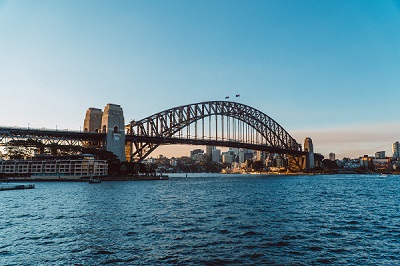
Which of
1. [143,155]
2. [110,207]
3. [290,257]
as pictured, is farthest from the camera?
[143,155]

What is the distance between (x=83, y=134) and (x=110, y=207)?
58.4 metres

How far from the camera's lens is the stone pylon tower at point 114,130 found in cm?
8350

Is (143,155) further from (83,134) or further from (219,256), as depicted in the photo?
(219,256)

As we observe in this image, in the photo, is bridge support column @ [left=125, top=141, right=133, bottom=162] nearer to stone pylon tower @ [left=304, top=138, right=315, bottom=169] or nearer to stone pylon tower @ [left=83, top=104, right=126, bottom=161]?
stone pylon tower @ [left=83, top=104, right=126, bottom=161]

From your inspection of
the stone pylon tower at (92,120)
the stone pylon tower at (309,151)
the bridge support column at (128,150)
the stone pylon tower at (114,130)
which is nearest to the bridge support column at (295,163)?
the stone pylon tower at (309,151)

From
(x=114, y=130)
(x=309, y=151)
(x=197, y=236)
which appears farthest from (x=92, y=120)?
(x=309, y=151)

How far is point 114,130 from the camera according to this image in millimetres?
85188

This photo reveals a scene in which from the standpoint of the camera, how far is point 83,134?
3253 inches

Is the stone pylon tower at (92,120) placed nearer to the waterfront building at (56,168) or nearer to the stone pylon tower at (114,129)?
the stone pylon tower at (114,129)

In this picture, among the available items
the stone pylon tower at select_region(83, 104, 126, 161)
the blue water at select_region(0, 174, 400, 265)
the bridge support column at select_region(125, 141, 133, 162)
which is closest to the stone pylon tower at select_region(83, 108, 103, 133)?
the stone pylon tower at select_region(83, 104, 126, 161)

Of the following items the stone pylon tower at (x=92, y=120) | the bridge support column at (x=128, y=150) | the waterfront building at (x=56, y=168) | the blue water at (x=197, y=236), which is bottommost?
the blue water at (x=197, y=236)

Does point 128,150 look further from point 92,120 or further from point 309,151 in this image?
point 309,151

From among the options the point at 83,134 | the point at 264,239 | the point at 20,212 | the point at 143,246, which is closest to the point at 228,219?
the point at 264,239

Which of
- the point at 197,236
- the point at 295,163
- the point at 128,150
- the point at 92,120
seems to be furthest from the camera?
the point at 295,163
